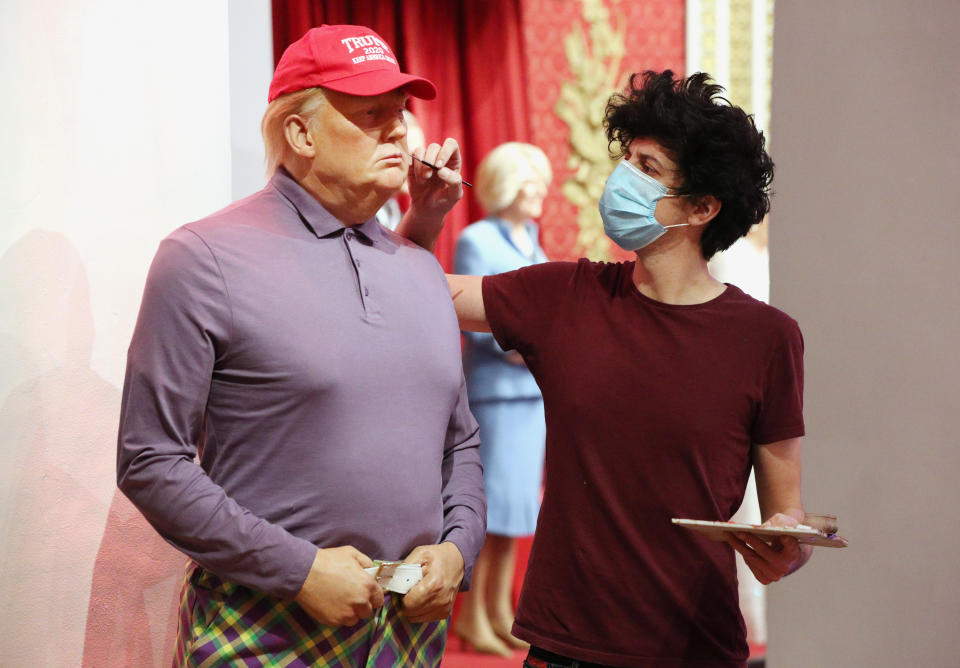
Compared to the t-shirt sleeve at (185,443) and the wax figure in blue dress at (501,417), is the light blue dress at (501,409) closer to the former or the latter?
the wax figure in blue dress at (501,417)

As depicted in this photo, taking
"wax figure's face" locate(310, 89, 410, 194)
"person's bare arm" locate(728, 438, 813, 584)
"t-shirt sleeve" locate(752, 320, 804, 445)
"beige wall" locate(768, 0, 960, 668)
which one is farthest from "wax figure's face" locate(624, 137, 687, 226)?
"beige wall" locate(768, 0, 960, 668)

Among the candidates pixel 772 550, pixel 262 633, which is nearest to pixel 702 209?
pixel 772 550

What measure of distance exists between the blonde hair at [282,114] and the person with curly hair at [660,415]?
1.10 ft

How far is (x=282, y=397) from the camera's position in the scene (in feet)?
5.23

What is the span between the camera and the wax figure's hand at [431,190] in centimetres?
197

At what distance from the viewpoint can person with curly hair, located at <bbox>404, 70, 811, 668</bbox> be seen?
191cm

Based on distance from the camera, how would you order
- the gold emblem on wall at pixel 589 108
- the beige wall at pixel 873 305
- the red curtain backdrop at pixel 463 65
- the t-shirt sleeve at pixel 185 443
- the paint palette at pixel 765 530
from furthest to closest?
1. the gold emblem on wall at pixel 589 108
2. the red curtain backdrop at pixel 463 65
3. the beige wall at pixel 873 305
4. the paint palette at pixel 765 530
5. the t-shirt sleeve at pixel 185 443

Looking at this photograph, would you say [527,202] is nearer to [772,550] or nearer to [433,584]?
[772,550]

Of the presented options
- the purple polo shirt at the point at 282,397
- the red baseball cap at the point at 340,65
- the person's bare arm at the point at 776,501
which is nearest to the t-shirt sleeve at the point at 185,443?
the purple polo shirt at the point at 282,397

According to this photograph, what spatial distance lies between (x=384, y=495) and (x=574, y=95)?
8.44 feet

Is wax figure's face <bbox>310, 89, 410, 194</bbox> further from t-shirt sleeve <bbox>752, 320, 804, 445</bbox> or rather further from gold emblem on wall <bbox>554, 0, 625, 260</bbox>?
gold emblem on wall <bbox>554, 0, 625, 260</bbox>

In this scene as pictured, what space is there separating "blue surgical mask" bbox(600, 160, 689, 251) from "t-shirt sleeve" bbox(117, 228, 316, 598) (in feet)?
2.91

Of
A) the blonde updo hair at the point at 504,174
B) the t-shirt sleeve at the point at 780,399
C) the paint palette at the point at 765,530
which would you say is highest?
the blonde updo hair at the point at 504,174

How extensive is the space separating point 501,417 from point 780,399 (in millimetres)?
1775
